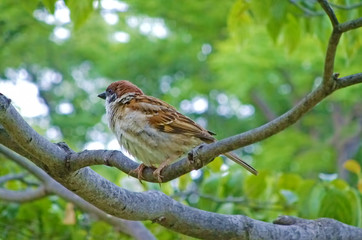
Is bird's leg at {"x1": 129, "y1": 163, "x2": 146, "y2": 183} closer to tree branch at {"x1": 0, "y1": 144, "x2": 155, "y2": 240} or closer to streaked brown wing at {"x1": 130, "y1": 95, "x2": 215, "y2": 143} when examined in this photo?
streaked brown wing at {"x1": 130, "y1": 95, "x2": 215, "y2": 143}

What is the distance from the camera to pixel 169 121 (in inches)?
141

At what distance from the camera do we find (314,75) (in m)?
11.8

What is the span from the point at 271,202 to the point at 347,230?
153 centimetres

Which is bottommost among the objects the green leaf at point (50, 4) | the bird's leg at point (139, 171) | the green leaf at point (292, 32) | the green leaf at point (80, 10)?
the bird's leg at point (139, 171)

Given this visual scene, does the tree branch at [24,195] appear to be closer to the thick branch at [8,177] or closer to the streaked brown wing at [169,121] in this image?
the thick branch at [8,177]

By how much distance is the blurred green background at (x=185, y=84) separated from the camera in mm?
4414

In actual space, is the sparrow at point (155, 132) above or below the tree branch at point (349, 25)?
above

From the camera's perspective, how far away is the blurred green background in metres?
4.41

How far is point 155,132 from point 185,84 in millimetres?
10135

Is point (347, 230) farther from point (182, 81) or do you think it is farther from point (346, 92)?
point (182, 81)

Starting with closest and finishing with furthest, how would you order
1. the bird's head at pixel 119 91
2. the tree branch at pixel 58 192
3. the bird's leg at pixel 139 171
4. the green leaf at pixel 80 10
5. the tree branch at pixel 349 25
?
1. the tree branch at pixel 349 25
2. the bird's leg at pixel 139 171
3. the green leaf at pixel 80 10
4. the tree branch at pixel 58 192
5. the bird's head at pixel 119 91

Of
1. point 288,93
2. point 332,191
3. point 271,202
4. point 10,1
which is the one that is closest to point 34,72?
point 288,93

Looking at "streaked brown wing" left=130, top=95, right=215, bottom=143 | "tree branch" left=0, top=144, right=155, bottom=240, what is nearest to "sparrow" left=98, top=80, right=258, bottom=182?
"streaked brown wing" left=130, top=95, right=215, bottom=143

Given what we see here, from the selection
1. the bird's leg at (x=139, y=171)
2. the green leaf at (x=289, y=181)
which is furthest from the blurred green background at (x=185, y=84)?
the bird's leg at (x=139, y=171)
